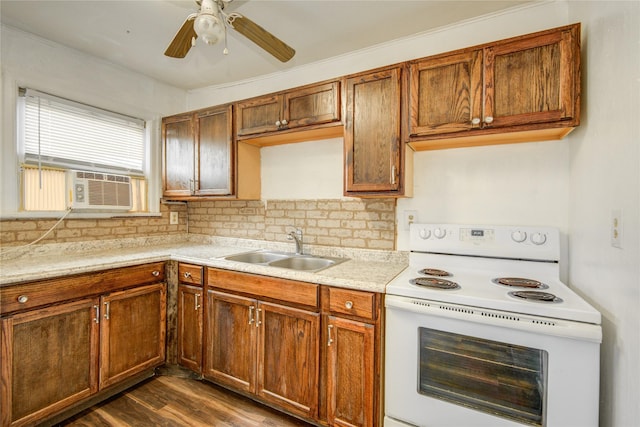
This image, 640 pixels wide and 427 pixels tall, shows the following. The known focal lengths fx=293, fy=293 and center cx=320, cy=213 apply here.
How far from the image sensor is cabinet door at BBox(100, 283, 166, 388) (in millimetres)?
1902

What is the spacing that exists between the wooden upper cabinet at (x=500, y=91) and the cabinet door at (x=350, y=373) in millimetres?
1138

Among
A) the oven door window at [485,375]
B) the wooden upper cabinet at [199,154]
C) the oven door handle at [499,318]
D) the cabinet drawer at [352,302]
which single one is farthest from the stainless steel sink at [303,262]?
the oven door window at [485,375]

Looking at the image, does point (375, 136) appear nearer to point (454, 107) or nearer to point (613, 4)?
point (454, 107)

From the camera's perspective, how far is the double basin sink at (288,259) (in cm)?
223

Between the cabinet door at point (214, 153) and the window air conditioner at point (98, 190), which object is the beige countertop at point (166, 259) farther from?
the cabinet door at point (214, 153)

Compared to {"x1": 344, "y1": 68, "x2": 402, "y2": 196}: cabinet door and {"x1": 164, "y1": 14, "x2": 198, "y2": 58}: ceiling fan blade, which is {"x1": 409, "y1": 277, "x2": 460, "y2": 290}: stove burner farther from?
{"x1": 164, "y1": 14, "x2": 198, "y2": 58}: ceiling fan blade

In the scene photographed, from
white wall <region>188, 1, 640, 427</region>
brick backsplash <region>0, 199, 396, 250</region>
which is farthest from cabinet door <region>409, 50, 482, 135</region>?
brick backsplash <region>0, 199, 396, 250</region>

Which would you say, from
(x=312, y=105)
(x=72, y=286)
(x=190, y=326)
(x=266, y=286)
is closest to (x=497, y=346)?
(x=266, y=286)

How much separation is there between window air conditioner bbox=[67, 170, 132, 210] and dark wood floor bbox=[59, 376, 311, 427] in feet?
4.70

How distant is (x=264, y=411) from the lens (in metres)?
1.86

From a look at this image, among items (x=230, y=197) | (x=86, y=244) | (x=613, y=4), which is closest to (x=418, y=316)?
(x=613, y=4)

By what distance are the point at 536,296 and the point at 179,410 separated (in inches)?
83.3

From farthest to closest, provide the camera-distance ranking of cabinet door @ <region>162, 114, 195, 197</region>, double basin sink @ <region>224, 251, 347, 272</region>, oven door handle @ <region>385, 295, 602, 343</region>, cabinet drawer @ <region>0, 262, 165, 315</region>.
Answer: cabinet door @ <region>162, 114, 195, 197</region>
double basin sink @ <region>224, 251, 347, 272</region>
cabinet drawer @ <region>0, 262, 165, 315</region>
oven door handle @ <region>385, 295, 602, 343</region>

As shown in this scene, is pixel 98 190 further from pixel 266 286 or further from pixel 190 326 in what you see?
pixel 266 286
